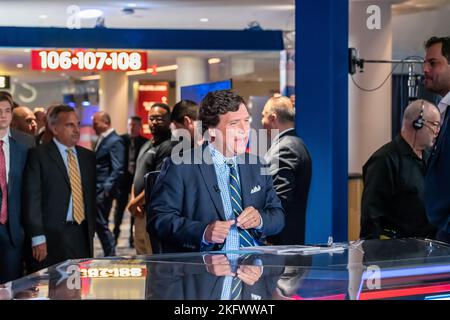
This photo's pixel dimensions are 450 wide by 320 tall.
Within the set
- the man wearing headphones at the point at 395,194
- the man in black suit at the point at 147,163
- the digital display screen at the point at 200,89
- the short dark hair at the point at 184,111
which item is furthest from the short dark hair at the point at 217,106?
the digital display screen at the point at 200,89

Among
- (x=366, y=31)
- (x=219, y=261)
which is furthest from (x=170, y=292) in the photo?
(x=366, y=31)

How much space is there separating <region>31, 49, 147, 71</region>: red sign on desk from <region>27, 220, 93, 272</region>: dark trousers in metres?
5.59

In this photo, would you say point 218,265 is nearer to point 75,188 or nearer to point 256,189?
point 256,189

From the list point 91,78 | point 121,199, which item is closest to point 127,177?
point 121,199

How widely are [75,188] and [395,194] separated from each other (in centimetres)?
209

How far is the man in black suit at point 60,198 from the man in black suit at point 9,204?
0.06m

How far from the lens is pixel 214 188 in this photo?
3.25 metres

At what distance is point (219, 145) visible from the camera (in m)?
3.27

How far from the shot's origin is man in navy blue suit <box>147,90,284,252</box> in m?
3.23

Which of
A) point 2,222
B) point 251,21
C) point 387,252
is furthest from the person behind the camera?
point 251,21

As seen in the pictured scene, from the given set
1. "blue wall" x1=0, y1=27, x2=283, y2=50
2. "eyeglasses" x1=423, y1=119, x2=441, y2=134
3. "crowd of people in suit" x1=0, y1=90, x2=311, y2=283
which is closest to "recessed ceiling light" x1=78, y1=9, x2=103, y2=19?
"blue wall" x1=0, y1=27, x2=283, y2=50

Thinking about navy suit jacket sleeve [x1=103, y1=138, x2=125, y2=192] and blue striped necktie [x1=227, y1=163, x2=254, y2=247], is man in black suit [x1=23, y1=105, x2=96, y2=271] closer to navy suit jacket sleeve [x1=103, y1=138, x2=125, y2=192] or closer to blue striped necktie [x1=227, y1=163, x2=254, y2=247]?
blue striped necktie [x1=227, y1=163, x2=254, y2=247]
